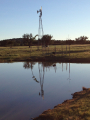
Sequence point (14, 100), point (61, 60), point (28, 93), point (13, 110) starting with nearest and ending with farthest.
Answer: point (13, 110) < point (14, 100) < point (28, 93) < point (61, 60)

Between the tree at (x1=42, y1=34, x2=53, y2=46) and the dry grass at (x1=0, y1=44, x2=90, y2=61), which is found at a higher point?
the tree at (x1=42, y1=34, x2=53, y2=46)

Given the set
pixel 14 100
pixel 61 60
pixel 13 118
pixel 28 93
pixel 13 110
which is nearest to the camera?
pixel 13 118

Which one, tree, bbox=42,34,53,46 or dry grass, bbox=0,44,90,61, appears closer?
dry grass, bbox=0,44,90,61

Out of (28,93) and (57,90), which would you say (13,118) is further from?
(57,90)

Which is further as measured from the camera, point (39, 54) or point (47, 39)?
point (47, 39)

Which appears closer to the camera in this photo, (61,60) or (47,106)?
(47,106)

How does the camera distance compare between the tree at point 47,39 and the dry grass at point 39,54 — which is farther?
the tree at point 47,39

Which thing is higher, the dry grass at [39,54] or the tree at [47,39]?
the tree at [47,39]

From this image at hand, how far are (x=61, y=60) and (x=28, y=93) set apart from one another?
22.9 metres

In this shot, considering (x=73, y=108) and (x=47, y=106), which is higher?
(x=73, y=108)

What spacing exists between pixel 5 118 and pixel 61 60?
27.5 m

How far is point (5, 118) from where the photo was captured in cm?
902

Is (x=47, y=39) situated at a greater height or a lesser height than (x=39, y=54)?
greater

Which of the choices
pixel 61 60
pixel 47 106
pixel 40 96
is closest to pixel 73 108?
pixel 47 106
